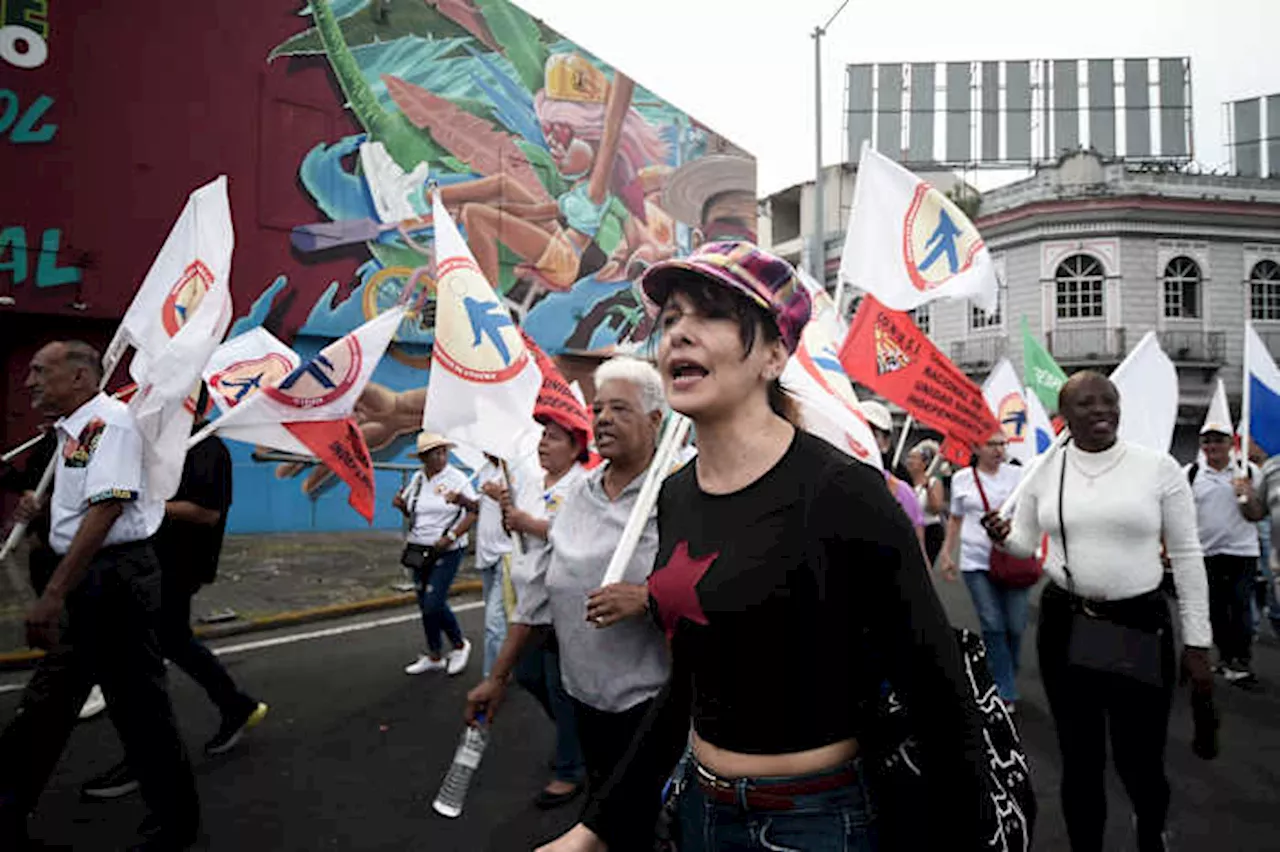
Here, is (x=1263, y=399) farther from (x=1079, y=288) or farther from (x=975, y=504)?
(x=1079, y=288)

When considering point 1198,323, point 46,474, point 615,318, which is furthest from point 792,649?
point 1198,323

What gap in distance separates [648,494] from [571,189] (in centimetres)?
1867

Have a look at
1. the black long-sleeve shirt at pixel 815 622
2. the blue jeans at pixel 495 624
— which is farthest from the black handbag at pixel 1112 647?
the blue jeans at pixel 495 624

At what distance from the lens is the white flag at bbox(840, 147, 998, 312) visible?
436 cm

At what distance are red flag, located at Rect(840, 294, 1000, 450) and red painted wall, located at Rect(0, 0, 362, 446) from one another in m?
13.2

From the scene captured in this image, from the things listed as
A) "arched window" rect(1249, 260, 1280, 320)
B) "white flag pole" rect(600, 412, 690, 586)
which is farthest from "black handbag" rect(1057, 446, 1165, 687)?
"arched window" rect(1249, 260, 1280, 320)

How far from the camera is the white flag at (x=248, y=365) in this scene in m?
5.30

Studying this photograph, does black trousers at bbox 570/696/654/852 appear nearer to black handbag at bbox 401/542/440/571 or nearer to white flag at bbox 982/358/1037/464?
black handbag at bbox 401/542/440/571

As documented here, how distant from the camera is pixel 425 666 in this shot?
21.4 ft

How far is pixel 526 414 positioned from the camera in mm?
3896

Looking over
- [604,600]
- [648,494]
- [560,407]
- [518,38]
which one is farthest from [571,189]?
[604,600]

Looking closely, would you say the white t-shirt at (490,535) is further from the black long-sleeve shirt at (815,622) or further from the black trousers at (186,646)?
the black long-sleeve shirt at (815,622)

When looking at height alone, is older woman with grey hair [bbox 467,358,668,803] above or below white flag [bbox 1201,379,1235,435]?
below

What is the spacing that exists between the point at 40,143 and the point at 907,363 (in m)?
14.2
